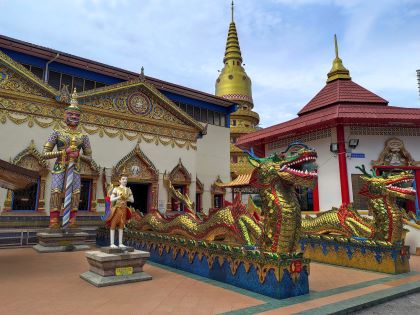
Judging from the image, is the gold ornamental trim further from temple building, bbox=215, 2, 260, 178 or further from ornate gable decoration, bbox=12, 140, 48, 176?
temple building, bbox=215, 2, 260, 178

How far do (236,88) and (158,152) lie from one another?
19038 millimetres

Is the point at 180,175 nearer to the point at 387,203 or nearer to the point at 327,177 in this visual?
the point at 327,177

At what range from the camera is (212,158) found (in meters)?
19.7

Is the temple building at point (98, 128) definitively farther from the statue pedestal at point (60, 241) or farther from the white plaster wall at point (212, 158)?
the statue pedestal at point (60, 241)

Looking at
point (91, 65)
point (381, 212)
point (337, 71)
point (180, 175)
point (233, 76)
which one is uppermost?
point (233, 76)

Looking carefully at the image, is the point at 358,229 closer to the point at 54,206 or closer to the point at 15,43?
the point at 54,206

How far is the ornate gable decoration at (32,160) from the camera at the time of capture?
11703 mm

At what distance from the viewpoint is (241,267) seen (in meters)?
5.60

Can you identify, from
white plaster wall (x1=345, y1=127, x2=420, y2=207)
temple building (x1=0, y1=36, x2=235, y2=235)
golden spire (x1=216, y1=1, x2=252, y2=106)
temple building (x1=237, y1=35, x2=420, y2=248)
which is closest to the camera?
temple building (x1=0, y1=36, x2=235, y2=235)

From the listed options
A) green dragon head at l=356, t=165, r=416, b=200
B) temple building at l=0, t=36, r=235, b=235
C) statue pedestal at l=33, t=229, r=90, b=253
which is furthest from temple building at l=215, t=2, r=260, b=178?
green dragon head at l=356, t=165, r=416, b=200

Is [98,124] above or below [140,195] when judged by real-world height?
above

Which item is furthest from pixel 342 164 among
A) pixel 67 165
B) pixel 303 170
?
pixel 67 165

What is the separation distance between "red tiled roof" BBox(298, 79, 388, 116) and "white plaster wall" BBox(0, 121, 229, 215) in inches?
237

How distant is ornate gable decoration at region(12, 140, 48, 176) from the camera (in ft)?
38.4
